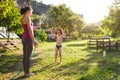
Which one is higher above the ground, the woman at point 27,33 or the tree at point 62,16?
the tree at point 62,16

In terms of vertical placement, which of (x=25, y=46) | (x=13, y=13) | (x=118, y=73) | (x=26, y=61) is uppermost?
(x=13, y=13)

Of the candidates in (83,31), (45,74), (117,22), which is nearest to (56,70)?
(45,74)

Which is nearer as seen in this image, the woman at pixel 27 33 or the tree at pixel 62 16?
the woman at pixel 27 33

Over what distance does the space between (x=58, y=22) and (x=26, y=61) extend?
159 feet

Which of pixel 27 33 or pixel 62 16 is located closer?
pixel 27 33

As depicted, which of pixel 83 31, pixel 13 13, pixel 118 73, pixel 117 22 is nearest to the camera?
pixel 118 73

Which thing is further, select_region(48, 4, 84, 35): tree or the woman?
select_region(48, 4, 84, 35): tree

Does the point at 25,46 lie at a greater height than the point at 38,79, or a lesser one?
greater

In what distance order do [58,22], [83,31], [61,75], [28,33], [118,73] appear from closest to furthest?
1. [28,33]
2. [61,75]
3. [118,73]
4. [58,22]
5. [83,31]

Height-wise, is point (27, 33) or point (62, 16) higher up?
point (62, 16)

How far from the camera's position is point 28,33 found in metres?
8.25

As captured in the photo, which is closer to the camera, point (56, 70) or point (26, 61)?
point (26, 61)

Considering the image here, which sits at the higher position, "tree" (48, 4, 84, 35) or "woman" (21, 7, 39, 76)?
"tree" (48, 4, 84, 35)

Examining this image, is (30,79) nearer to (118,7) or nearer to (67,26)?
(118,7)
